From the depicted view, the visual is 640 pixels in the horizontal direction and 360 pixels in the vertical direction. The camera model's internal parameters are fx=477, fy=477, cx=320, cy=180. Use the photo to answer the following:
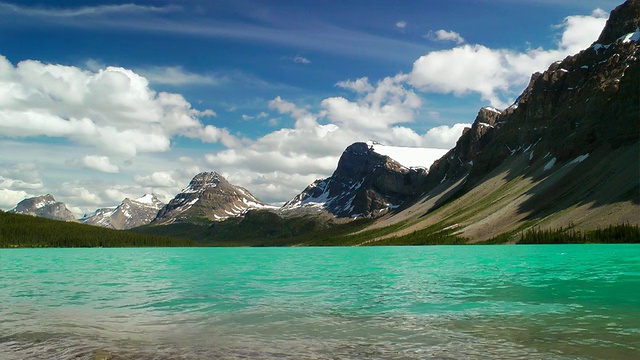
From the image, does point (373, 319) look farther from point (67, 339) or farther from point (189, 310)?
point (67, 339)

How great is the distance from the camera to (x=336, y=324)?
25.8 metres

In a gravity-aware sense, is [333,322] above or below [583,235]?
above

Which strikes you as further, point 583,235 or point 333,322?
point 583,235

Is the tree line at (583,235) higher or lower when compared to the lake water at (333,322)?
lower

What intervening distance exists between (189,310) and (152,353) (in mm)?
12947

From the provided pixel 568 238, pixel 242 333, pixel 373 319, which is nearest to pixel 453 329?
pixel 373 319

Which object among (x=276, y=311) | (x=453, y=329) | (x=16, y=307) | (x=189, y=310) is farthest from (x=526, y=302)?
(x=16, y=307)

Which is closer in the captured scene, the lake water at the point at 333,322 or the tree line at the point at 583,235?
the lake water at the point at 333,322

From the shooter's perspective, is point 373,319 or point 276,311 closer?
point 373,319

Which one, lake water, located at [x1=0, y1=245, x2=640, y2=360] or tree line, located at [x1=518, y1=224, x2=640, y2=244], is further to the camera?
tree line, located at [x1=518, y1=224, x2=640, y2=244]

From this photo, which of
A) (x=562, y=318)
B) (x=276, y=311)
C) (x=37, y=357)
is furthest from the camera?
(x=276, y=311)

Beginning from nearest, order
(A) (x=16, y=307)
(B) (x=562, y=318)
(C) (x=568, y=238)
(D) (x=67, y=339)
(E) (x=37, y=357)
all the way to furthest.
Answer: (E) (x=37, y=357)
(D) (x=67, y=339)
(B) (x=562, y=318)
(A) (x=16, y=307)
(C) (x=568, y=238)

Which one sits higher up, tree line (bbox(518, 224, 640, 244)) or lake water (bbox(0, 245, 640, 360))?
lake water (bbox(0, 245, 640, 360))

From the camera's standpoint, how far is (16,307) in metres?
33.9
